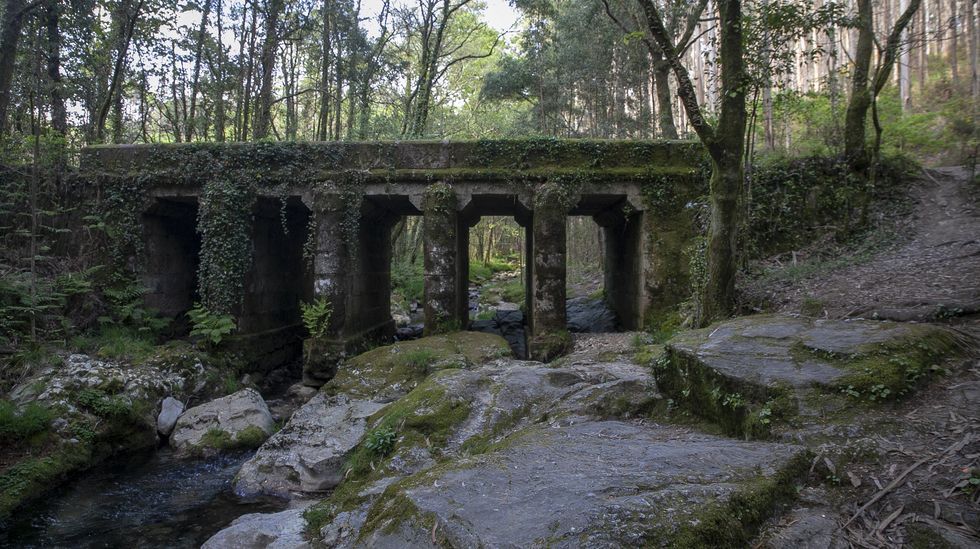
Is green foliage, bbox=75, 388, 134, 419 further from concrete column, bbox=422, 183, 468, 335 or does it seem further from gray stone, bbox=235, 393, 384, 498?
concrete column, bbox=422, 183, 468, 335

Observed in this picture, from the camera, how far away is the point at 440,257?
10.4 metres

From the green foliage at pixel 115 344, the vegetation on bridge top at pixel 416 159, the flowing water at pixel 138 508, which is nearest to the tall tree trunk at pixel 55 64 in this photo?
the vegetation on bridge top at pixel 416 159

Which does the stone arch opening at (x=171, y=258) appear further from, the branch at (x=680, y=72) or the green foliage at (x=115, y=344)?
the branch at (x=680, y=72)

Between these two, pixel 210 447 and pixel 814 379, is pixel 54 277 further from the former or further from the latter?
pixel 814 379

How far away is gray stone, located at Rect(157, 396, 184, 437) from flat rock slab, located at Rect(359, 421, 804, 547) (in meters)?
6.56

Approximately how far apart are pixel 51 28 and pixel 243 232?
24.8 feet

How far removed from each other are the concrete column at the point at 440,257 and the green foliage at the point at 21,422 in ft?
19.3

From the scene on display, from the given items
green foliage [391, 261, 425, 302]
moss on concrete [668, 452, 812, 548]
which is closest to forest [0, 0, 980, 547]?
moss on concrete [668, 452, 812, 548]

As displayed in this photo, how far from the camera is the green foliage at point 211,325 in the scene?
10219 millimetres

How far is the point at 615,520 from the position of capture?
2377mm

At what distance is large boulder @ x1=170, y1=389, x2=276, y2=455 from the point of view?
24.8ft

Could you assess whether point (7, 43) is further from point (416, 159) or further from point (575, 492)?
point (575, 492)

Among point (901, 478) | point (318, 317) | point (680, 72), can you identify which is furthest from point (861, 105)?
point (318, 317)

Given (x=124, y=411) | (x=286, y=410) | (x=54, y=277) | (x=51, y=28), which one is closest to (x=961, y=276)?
(x=286, y=410)
